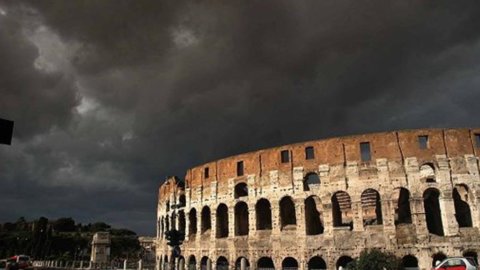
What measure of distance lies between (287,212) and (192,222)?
1021cm

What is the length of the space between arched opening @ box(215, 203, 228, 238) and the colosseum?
20 cm

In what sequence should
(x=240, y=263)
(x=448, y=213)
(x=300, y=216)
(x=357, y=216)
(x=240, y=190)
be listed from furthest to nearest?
1. (x=240, y=190)
2. (x=240, y=263)
3. (x=300, y=216)
4. (x=357, y=216)
5. (x=448, y=213)

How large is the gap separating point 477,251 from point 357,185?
7.52m

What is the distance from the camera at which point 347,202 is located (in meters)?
30.5

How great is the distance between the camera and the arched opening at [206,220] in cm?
3522

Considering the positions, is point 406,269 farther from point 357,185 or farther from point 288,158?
point 288,158

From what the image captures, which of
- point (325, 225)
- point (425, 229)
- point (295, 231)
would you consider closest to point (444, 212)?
point (425, 229)

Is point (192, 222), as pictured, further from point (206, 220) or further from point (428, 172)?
point (428, 172)

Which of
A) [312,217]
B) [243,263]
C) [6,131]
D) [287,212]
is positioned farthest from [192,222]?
[6,131]

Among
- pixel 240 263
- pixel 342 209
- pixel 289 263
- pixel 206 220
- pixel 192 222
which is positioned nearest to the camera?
pixel 289 263

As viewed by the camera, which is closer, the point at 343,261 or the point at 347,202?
the point at 343,261

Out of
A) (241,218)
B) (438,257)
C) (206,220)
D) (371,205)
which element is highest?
(371,205)

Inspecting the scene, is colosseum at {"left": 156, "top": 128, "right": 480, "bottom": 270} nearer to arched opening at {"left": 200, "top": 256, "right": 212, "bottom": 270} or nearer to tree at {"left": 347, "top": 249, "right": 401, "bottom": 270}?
arched opening at {"left": 200, "top": 256, "right": 212, "bottom": 270}

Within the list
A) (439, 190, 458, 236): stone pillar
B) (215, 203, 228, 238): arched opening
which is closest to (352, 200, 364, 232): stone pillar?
(439, 190, 458, 236): stone pillar
